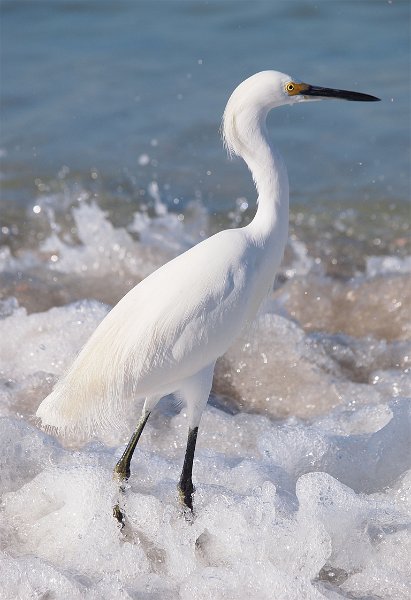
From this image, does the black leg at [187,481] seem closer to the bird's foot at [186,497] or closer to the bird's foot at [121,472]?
the bird's foot at [186,497]

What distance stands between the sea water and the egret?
10.3 inches

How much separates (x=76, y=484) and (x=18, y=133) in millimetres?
4852

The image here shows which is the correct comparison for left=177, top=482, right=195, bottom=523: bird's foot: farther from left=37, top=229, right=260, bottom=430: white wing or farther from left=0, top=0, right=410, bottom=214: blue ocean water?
left=0, top=0, right=410, bottom=214: blue ocean water

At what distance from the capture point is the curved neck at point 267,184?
9.77 ft

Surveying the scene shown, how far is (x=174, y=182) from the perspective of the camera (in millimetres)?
6988

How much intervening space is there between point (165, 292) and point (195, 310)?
102 mm

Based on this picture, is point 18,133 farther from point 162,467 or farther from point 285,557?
point 285,557

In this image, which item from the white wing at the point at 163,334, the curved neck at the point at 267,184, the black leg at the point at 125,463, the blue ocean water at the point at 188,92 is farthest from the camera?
the blue ocean water at the point at 188,92

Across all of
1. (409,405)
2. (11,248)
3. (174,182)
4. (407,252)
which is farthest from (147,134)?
(409,405)

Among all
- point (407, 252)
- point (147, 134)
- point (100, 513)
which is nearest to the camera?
point (100, 513)

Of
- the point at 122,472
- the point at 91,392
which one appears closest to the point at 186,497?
the point at 122,472

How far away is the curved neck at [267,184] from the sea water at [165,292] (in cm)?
27

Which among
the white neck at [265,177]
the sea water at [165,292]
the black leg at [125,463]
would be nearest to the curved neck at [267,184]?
the white neck at [265,177]

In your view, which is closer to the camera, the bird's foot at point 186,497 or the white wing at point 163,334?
the white wing at point 163,334
